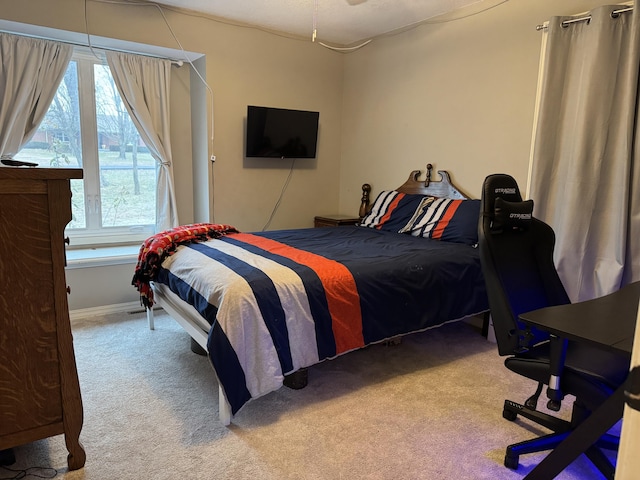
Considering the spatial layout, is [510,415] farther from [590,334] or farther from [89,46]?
[89,46]

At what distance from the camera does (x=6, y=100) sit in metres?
3.24

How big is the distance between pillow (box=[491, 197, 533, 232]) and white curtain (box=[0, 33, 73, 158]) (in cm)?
345

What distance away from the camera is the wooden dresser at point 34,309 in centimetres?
152

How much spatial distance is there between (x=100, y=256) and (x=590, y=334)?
11.6 feet

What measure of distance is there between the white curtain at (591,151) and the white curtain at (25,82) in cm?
365

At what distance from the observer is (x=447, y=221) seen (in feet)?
11.2

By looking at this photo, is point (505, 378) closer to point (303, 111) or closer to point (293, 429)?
point (293, 429)

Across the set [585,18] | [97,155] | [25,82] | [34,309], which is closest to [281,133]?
[97,155]

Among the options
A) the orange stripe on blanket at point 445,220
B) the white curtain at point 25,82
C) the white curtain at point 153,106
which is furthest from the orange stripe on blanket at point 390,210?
the white curtain at point 25,82

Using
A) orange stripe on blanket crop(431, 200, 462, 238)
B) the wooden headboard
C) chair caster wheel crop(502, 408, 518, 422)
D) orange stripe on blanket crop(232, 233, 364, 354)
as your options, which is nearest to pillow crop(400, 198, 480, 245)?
orange stripe on blanket crop(431, 200, 462, 238)

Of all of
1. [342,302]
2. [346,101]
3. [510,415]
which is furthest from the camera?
[346,101]

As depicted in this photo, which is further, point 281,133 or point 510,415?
point 281,133

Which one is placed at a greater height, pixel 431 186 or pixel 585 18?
pixel 585 18

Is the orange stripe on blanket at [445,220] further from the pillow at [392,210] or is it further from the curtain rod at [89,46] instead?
the curtain rod at [89,46]
